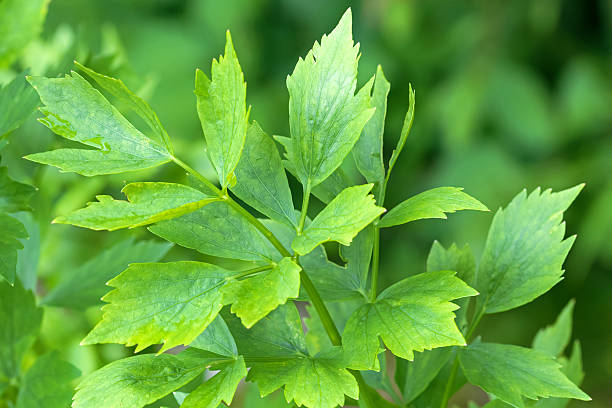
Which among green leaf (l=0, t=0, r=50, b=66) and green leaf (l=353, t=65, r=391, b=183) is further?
green leaf (l=0, t=0, r=50, b=66)

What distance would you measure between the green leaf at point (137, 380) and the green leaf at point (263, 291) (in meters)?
0.03

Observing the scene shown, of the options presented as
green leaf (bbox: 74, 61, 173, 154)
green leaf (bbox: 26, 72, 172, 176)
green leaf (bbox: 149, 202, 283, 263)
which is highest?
green leaf (bbox: 74, 61, 173, 154)

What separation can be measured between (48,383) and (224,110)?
0.47 ft

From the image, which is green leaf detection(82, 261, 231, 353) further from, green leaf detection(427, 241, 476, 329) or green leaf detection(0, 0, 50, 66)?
green leaf detection(0, 0, 50, 66)

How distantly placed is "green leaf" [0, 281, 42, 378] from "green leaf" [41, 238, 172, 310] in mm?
35

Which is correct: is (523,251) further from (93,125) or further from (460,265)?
(93,125)

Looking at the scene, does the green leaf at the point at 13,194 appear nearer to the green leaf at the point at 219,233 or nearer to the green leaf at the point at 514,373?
the green leaf at the point at 219,233

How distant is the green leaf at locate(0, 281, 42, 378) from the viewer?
31 centimetres

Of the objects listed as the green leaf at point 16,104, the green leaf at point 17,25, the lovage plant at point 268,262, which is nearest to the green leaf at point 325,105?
the lovage plant at point 268,262

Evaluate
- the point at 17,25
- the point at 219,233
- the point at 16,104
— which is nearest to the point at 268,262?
the point at 219,233

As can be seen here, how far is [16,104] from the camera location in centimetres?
28

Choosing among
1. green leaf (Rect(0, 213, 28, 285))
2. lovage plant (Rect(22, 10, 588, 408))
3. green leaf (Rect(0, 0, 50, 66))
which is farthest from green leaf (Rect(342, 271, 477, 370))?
green leaf (Rect(0, 0, 50, 66))

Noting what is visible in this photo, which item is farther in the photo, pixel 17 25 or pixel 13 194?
pixel 17 25

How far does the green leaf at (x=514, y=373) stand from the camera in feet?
0.85
